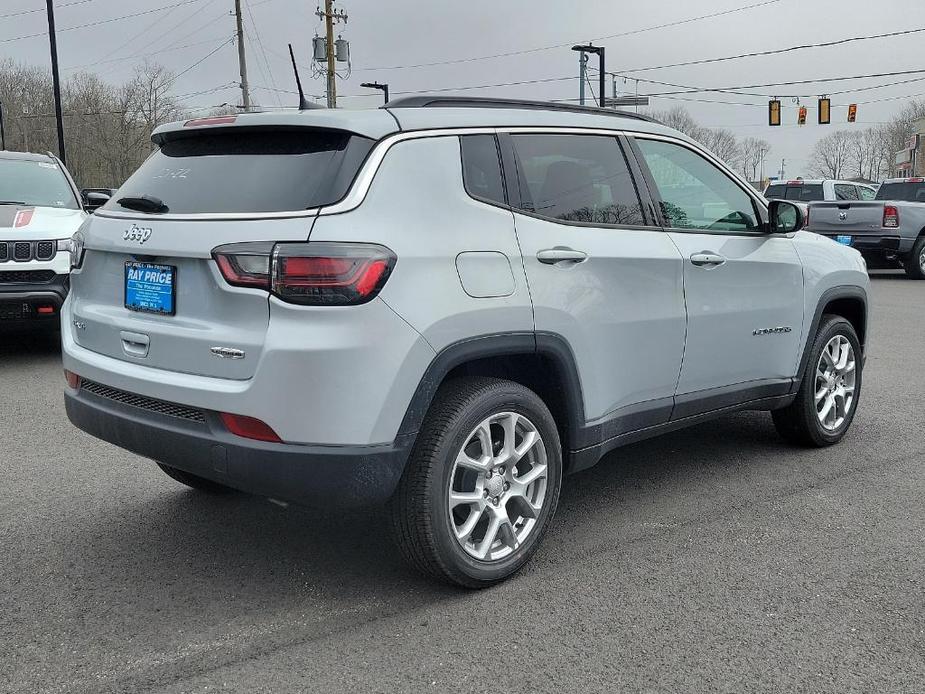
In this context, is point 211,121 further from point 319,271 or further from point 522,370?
point 522,370

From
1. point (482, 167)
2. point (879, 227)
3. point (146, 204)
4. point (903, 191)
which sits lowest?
point (879, 227)

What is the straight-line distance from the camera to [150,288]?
10.8 feet

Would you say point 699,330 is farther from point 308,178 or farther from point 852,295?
point 308,178

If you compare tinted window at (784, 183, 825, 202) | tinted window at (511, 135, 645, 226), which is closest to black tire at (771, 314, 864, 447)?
tinted window at (511, 135, 645, 226)

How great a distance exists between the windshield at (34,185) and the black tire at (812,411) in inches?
277

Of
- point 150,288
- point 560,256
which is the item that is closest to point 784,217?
point 560,256

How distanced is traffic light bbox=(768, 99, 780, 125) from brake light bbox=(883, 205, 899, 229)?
20657 millimetres

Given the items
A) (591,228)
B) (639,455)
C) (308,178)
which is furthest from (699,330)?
(308,178)

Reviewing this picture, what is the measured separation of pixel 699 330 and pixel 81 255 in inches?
106

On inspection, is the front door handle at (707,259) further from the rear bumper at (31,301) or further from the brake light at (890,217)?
the brake light at (890,217)

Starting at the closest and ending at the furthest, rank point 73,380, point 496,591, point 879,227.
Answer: point 496,591
point 73,380
point 879,227

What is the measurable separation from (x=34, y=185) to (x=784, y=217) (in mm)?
7510

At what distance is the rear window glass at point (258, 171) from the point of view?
308 centimetres

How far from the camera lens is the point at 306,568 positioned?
11.9 feet
